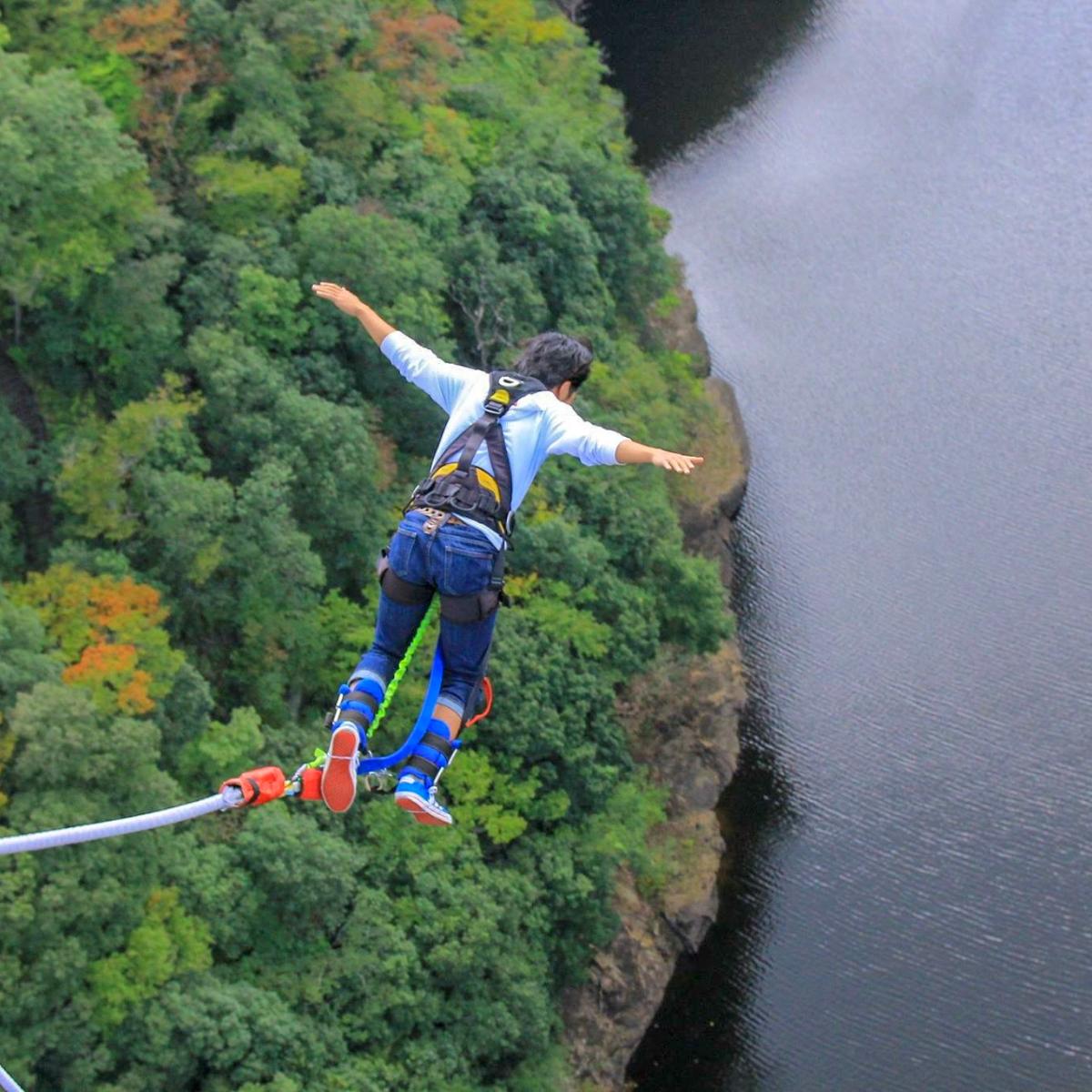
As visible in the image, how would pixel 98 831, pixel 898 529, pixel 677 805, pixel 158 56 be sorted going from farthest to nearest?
1. pixel 898 529
2. pixel 677 805
3. pixel 158 56
4. pixel 98 831

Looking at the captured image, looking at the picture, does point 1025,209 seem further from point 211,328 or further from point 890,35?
point 211,328

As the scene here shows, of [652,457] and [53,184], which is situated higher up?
[652,457]

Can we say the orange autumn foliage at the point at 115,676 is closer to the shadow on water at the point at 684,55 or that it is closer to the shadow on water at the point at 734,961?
the shadow on water at the point at 734,961

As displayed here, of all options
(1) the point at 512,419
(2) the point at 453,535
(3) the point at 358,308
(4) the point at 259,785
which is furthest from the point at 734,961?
(4) the point at 259,785

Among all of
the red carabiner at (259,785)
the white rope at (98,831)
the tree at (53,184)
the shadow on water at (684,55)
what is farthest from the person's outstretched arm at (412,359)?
the shadow on water at (684,55)

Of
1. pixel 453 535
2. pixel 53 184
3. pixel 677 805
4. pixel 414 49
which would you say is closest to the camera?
pixel 453 535

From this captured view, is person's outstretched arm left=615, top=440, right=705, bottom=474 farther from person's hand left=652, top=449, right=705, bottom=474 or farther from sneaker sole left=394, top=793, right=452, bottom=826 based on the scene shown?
sneaker sole left=394, top=793, right=452, bottom=826

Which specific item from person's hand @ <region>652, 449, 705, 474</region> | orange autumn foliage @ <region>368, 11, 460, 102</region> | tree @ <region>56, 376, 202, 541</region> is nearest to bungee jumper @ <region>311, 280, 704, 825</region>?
person's hand @ <region>652, 449, 705, 474</region>

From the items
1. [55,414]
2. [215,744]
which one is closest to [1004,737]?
[215,744]

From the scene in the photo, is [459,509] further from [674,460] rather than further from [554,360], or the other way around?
[674,460]
